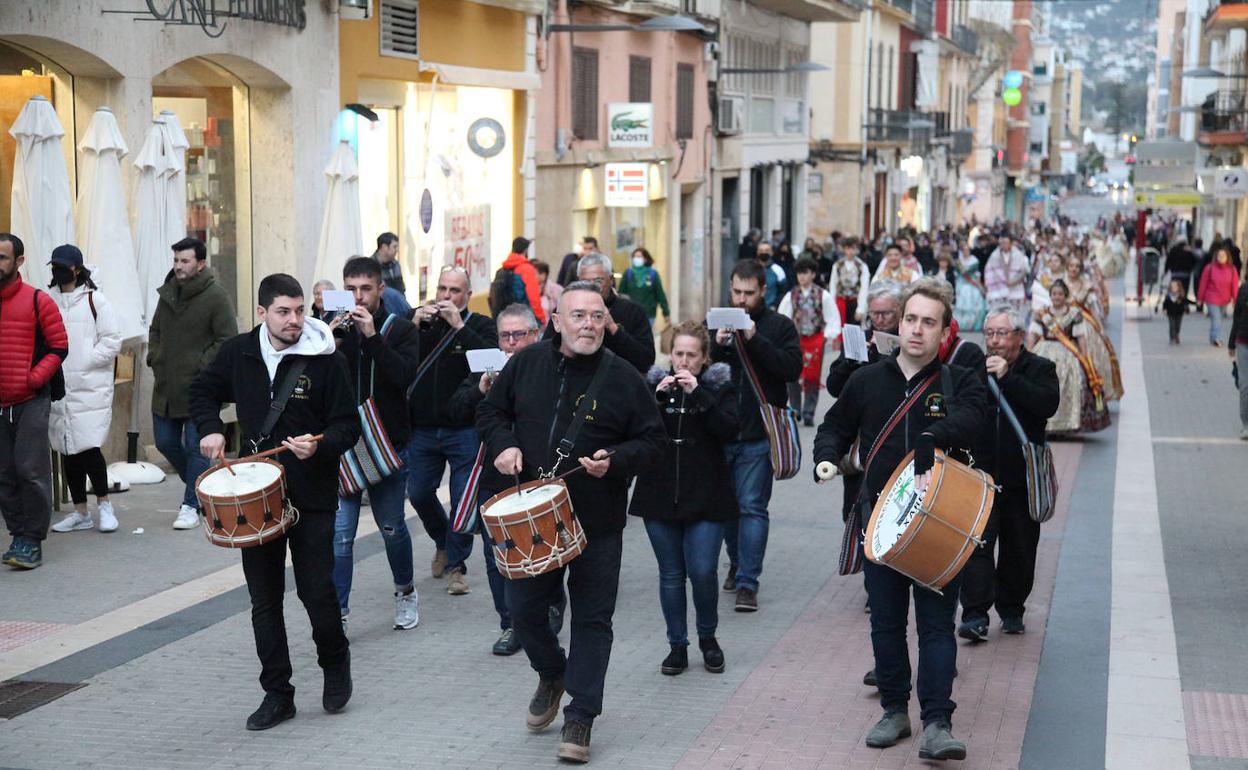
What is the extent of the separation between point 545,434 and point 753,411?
110 inches

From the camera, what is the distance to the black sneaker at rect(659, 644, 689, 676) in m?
7.92

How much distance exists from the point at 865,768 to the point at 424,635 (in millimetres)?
2771

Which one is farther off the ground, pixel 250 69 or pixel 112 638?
pixel 250 69

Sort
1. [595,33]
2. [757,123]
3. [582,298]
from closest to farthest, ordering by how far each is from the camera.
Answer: [582,298]
[595,33]
[757,123]

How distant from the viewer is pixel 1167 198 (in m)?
42.3

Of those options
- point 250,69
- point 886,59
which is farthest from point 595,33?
point 886,59

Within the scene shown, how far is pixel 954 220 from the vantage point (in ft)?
242

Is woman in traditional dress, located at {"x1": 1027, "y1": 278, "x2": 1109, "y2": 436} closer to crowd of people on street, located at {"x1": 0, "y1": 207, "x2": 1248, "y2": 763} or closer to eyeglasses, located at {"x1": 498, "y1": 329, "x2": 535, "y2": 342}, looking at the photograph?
crowd of people on street, located at {"x1": 0, "y1": 207, "x2": 1248, "y2": 763}

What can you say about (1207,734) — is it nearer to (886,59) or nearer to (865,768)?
(865,768)

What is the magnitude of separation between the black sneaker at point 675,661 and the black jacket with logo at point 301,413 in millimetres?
1791

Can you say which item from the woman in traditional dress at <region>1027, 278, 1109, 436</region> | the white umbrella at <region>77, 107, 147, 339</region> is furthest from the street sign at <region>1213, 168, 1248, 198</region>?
the white umbrella at <region>77, 107, 147, 339</region>

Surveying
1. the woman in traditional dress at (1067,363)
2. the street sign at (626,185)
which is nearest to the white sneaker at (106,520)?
the woman in traditional dress at (1067,363)

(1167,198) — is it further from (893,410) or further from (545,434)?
(545,434)

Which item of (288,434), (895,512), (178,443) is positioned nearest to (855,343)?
(895,512)
